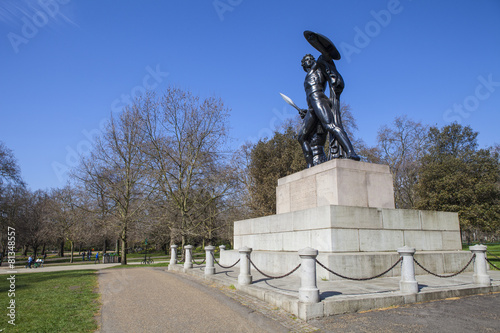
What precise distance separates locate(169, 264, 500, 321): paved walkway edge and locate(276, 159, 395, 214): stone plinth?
11.7ft

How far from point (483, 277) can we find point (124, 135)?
24.7m

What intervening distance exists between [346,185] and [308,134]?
9.88ft

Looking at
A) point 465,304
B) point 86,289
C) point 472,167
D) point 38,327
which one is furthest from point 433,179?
point 38,327

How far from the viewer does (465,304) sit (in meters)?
6.68

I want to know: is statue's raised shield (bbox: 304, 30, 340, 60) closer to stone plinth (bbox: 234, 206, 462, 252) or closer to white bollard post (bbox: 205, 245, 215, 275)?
stone plinth (bbox: 234, 206, 462, 252)

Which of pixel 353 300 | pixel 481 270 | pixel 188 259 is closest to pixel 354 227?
pixel 481 270

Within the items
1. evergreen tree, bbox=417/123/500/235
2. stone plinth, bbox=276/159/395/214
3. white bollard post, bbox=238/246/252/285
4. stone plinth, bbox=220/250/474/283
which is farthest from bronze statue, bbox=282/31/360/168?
evergreen tree, bbox=417/123/500/235

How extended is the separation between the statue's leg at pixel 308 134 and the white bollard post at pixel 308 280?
251 inches

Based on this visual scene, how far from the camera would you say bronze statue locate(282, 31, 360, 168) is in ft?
37.1

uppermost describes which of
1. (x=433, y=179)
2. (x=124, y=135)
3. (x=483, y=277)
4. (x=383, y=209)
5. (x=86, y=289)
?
(x=124, y=135)

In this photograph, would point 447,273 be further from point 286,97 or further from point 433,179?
point 433,179

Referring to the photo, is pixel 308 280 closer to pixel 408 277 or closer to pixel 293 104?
pixel 408 277

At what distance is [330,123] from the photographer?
444 inches

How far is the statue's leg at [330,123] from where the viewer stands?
10727 millimetres
